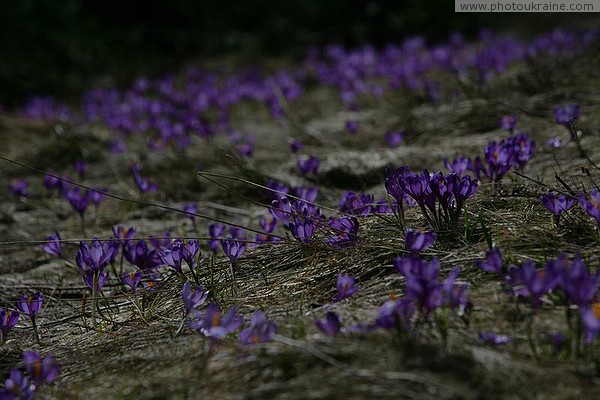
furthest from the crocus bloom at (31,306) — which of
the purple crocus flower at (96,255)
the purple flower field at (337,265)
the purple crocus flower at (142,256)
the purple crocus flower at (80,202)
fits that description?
the purple crocus flower at (80,202)

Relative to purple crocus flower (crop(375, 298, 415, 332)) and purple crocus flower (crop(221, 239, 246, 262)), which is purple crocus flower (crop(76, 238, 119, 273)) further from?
purple crocus flower (crop(375, 298, 415, 332))

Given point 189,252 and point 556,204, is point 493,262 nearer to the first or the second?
point 556,204

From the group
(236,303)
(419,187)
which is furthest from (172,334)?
(419,187)

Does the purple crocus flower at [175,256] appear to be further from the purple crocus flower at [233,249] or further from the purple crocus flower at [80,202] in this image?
the purple crocus flower at [80,202]

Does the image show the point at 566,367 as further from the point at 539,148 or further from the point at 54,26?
the point at 54,26

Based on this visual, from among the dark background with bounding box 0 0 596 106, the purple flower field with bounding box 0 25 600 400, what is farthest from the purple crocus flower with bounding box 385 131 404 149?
the dark background with bounding box 0 0 596 106

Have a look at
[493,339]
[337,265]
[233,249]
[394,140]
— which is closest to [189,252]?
[233,249]

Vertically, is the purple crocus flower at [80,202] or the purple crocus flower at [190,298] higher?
the purple crocus flower at [80,202]
